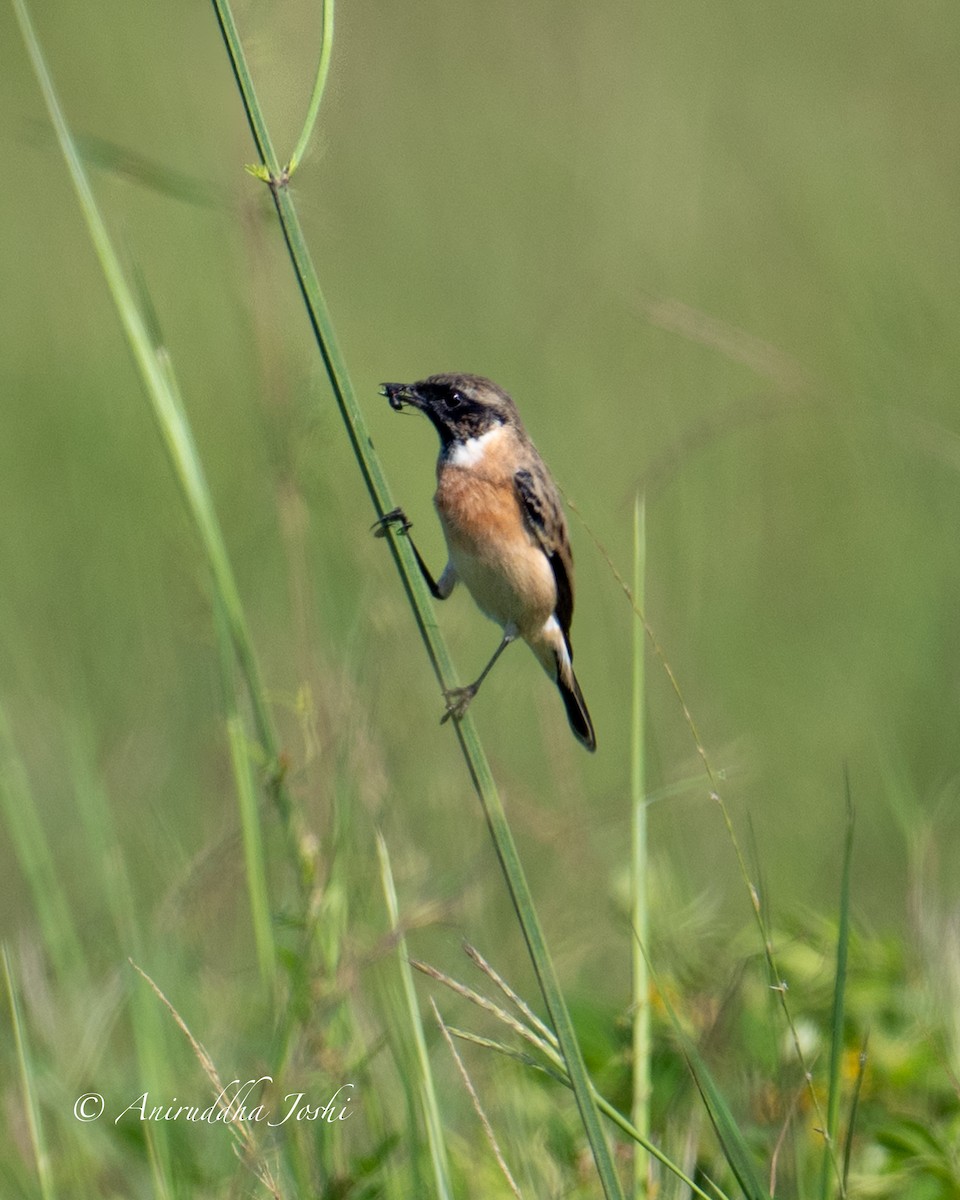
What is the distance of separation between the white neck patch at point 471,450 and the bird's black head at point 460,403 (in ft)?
0.04

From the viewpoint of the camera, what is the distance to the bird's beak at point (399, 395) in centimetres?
364

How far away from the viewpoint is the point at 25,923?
500cm

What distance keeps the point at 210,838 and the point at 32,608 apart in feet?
11.9

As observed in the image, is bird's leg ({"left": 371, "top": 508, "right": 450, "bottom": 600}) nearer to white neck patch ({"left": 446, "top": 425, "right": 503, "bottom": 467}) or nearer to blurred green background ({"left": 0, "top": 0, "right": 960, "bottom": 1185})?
blurred green background ({"left": 0, "top": 0, "right": 960, "bottom": 1185})

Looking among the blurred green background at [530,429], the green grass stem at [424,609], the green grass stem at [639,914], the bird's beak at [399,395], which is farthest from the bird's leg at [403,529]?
the green grass stem at [639,914]

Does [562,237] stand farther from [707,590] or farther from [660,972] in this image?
[660,972]

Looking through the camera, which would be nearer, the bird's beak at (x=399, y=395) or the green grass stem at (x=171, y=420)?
the green grass stem at (x=171, y=420)

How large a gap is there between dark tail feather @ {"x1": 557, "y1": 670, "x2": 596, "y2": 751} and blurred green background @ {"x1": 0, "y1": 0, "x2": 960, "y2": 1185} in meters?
A: 0.08

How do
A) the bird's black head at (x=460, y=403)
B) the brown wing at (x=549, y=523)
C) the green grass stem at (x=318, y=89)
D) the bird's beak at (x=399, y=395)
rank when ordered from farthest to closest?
the brown wing at (x=549, y=523)
the bird's black head at (x=460, y=403)
the bird's beak at (x=399, y=395)
the green grass stem at (x=318, y=89)

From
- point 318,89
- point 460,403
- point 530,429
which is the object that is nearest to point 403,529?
point 318,89

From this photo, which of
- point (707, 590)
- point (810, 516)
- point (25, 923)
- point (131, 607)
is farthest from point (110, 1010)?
point (810, 516)

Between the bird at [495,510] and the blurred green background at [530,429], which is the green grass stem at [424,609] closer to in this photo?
the blurred green background at [530,429]

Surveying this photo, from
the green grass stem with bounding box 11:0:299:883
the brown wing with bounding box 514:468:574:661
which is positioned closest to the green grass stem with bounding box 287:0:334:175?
the green grass stem with bounding box 11:0:299:883

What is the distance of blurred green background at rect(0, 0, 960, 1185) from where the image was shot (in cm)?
371
